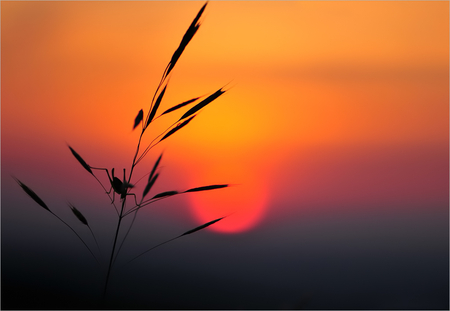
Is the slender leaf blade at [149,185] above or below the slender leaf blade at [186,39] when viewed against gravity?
below

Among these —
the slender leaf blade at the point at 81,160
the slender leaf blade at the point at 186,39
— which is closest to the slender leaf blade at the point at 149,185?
the slender leaf blade at the point at 81,160

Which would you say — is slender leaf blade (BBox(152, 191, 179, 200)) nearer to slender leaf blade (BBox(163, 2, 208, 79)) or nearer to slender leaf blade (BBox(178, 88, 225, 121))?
slender leaf blade (BBox(178, 88, 225, 121))

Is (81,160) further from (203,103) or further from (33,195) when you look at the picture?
(203,103)

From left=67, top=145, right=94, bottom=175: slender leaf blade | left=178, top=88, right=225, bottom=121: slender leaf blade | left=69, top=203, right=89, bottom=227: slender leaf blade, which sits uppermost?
left=178, top=88, right=225, bottom=121: slender leaf blade

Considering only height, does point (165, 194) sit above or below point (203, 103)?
below

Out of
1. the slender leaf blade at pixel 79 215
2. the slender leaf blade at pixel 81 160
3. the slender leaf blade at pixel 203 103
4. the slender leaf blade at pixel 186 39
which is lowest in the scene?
the slender leaf blade at pixel 79 215

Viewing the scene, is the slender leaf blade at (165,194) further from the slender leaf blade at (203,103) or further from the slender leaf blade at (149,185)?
the slender leaf blade at (203,103)

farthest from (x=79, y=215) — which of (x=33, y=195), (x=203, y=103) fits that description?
(x=203, y=103)

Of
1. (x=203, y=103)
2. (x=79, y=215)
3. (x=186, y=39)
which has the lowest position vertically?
(x=79, y=215)

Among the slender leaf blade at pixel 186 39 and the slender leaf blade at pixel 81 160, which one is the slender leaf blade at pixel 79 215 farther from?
the slender leaf blade at pixel 186 39

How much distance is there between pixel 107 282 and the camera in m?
1.75

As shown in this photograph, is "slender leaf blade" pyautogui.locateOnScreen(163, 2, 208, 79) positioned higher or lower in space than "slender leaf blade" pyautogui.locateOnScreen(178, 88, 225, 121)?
higher

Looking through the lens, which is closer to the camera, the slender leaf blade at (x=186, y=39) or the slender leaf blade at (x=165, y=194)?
the slender leaf blade at (x=186, y=39)

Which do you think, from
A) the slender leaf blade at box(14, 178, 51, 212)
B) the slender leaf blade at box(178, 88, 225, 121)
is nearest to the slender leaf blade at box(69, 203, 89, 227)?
the slender leaf blade at box(14, 178, 51, 212)
